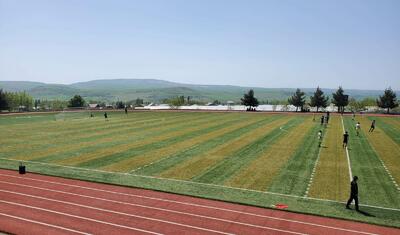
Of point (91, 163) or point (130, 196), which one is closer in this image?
point (130, 196)

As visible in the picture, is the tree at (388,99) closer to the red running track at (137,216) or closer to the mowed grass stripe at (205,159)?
the mowed grass stripe at (205,159)

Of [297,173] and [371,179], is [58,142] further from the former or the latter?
[371,179]

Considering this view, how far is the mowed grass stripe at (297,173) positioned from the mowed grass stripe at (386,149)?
547cm

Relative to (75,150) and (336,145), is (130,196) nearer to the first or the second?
(75,150)

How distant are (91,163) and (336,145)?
2410 cm

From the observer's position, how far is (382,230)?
16203 mm

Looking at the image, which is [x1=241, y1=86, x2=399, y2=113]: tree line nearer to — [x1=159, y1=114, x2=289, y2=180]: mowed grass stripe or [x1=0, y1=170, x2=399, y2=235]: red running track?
[x1=159, y1=114, x2=289, y2=180]: mowed grass stripe

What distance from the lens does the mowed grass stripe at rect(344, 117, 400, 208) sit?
66.4 ft

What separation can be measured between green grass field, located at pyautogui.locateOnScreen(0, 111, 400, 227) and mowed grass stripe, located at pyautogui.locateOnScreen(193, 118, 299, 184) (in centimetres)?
7

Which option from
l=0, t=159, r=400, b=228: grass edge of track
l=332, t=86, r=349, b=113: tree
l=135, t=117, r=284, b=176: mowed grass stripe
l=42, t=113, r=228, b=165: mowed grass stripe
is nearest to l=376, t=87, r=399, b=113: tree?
l=332, t=86, r=349, b=113: tree

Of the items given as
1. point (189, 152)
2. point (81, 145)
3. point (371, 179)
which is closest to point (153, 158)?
point (189, 152)

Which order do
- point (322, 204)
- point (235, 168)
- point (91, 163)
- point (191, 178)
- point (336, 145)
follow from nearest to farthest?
point (322, 204) < point (191, 178) < point (235, 168) < point (91, 163) < point (336, 145)

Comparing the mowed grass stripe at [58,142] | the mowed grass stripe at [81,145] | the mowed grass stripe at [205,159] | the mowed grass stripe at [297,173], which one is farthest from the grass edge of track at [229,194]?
the mowed grass stripe at [58,142]

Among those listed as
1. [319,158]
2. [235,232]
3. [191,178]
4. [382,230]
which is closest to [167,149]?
[191,178]
